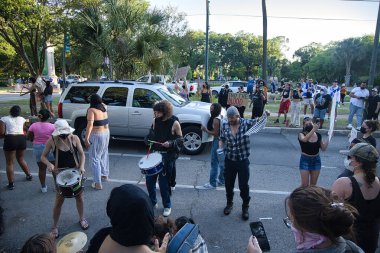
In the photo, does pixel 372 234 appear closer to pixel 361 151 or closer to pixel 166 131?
pixel 361 151

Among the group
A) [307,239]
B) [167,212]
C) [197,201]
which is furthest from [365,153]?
[197,201]

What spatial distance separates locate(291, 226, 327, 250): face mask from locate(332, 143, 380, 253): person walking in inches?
44.0

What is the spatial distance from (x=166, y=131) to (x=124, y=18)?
9.44 meters

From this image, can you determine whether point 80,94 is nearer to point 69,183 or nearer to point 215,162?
point 215,162

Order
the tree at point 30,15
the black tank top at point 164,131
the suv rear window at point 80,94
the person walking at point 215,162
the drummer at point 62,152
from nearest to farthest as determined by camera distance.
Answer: the drummer at point 62,152 → the black tank top at point 164,131 → the person walking at point 215,162 → the suv rear window at point 80,94 → the tree at point 30,15

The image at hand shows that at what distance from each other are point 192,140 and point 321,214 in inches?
264

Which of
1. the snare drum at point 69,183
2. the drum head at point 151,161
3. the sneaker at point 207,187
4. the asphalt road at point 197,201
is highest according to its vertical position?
the drum head at point 151,161

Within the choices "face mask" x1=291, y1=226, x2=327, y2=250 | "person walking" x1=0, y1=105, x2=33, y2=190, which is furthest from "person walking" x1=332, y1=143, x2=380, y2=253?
"person walking" x1=0, y1=105, x2=33, y2=190

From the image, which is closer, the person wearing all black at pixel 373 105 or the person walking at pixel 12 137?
the person walking at pixel 12 137

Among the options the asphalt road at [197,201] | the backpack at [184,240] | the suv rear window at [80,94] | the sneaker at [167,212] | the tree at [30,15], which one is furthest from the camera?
the tree at [30,15]

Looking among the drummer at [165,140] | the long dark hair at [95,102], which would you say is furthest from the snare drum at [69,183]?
the long dark hair at [95,102]

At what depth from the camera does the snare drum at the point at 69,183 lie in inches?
157

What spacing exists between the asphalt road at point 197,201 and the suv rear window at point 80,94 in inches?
70.5

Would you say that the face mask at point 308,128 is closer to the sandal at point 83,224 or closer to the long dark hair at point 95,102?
the long dark hair at point 95,102
